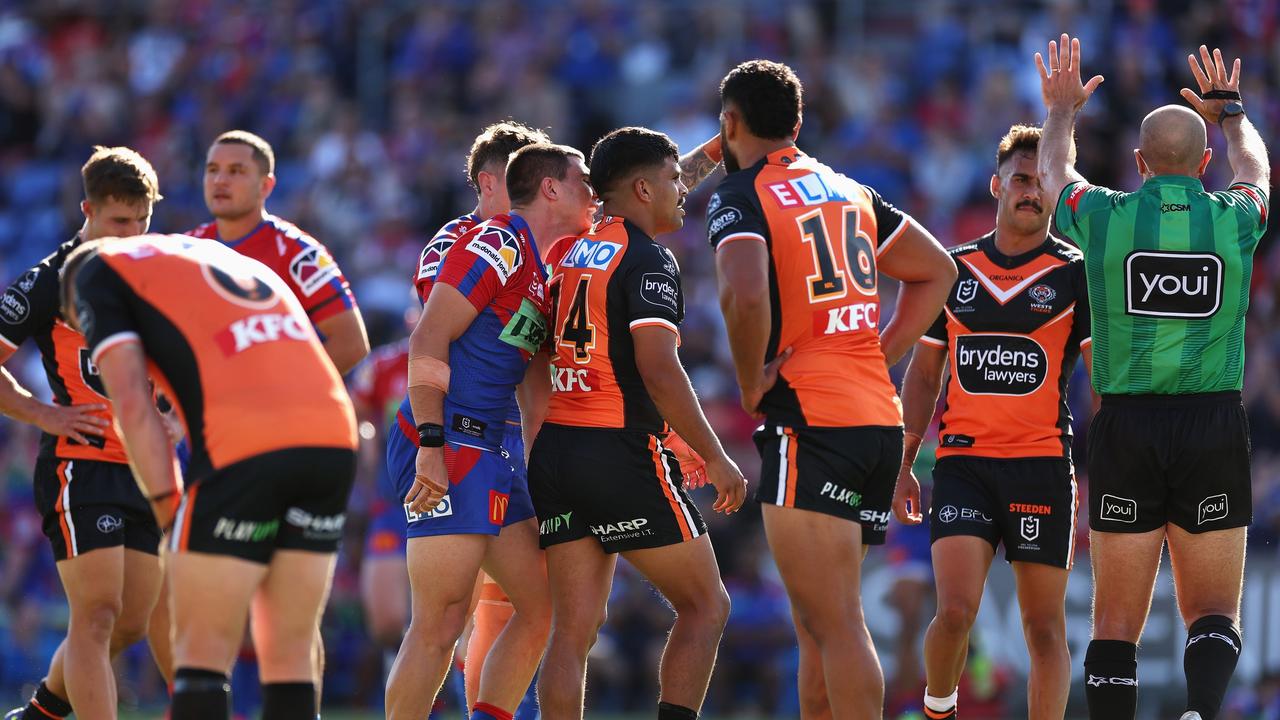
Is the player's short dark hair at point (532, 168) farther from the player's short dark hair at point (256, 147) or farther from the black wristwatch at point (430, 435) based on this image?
the player's short dark hair at point (256, 147)

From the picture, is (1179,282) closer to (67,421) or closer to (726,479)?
(726,479)

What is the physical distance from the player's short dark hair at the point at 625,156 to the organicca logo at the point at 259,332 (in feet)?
6.12

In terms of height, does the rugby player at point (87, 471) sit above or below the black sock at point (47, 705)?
above

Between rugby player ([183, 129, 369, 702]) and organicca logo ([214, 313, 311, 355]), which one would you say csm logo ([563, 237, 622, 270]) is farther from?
organicca logo ([214, 313, 311, 355])

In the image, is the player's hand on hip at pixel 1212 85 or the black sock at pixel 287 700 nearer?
the black sock at pixel 287 700

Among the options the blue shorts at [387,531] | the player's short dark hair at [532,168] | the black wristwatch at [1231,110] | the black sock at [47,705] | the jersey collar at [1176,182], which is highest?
the black wristwatch at [1231,110]

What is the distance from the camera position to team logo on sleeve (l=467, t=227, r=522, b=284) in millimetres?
7191

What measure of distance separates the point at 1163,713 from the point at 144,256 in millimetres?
10808

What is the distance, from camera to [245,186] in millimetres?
8406

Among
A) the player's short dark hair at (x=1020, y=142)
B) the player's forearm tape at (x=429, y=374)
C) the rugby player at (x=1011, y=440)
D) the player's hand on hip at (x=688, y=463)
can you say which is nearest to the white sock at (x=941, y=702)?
the rugby player at (x=1011, y=440)

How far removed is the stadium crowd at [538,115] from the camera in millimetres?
15531

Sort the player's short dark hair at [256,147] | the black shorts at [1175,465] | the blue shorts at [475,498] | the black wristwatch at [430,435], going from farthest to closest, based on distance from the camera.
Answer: the player's short dark hair at [256,147] → the black shorts at [1175,465] → the blue shorts at [475,498] → the black wristwatch at [430,435]

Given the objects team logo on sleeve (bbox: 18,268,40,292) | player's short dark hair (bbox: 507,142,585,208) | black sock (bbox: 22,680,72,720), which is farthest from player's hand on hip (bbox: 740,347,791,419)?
black sock (bbox: 22,680,72,720)

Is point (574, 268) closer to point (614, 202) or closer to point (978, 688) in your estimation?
point (614, 202)
